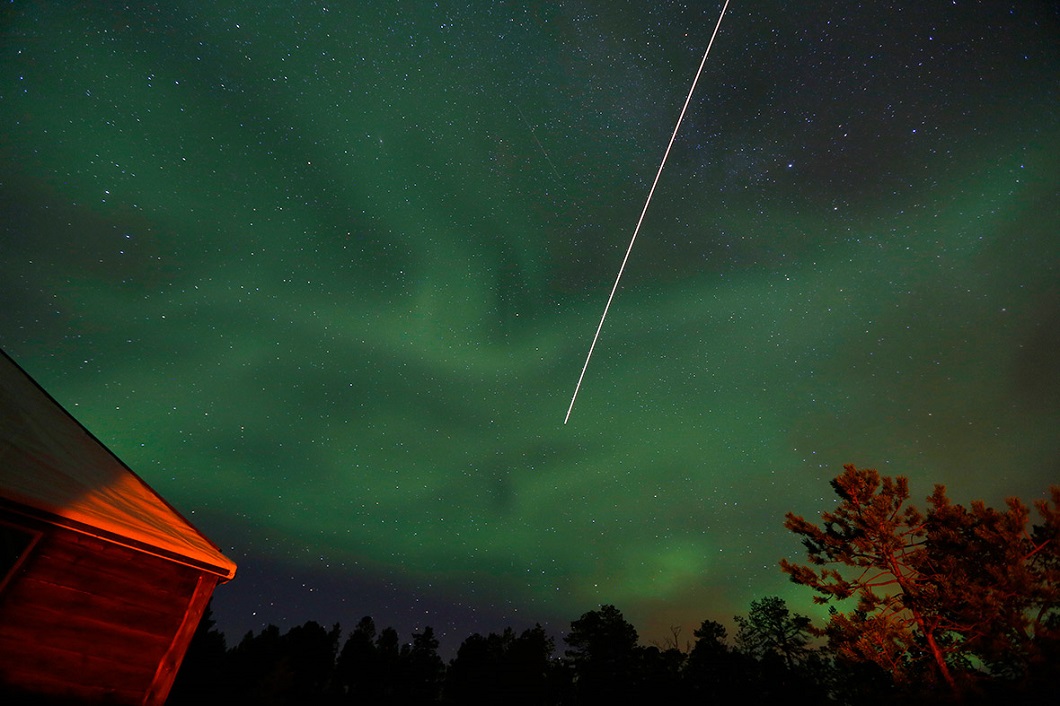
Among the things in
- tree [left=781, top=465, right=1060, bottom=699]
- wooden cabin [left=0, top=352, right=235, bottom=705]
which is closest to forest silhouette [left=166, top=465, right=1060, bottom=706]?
tree [left=781, top=465, right=1060, bottom=699]

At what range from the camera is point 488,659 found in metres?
52.9

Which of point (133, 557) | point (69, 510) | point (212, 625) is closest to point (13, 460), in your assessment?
point (69, 510)

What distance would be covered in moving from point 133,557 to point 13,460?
193cm

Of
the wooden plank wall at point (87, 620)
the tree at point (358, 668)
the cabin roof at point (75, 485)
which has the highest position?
the cabin roof at point (75, 485)

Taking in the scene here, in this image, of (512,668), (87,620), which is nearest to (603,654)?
(512,668)

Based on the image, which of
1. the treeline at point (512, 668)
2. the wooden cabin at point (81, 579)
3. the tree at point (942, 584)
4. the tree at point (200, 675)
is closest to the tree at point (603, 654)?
the treeline at point (512, 668)

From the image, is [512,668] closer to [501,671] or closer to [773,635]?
[501,671]

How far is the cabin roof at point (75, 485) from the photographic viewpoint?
17.2 ft

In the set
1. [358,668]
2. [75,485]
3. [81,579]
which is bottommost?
[358,668]

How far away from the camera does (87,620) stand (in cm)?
557

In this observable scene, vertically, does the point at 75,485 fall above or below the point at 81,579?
above

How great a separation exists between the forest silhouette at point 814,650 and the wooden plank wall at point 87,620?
1394cm

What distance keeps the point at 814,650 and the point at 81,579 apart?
46788 millimetres

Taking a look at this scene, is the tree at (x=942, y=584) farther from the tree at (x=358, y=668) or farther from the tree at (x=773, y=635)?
the tree at (x=358, y=668)
